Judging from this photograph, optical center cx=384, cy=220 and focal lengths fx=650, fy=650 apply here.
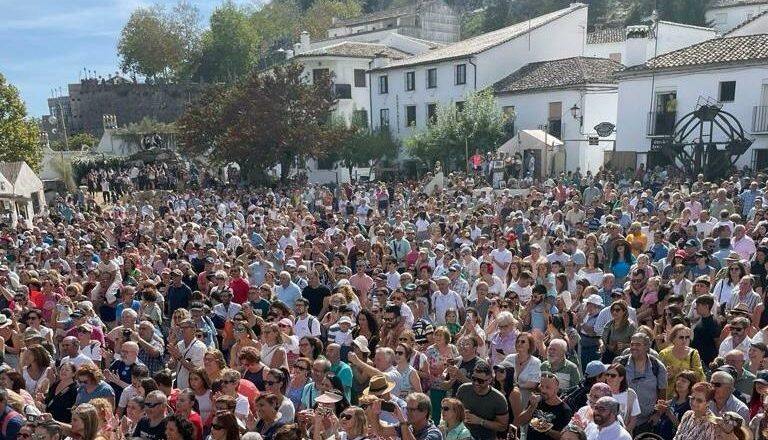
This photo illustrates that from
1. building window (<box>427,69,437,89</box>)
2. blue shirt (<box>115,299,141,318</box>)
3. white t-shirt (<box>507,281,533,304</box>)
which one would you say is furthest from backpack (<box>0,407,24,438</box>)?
building window (<box>427,69,437,89</box>)

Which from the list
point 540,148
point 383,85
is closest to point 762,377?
point 540,148

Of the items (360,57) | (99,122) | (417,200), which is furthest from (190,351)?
(99,122)

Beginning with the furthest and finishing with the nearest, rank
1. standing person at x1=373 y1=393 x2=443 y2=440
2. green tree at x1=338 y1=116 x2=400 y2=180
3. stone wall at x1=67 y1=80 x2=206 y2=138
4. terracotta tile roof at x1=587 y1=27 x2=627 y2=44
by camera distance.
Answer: stone wall at x1=67 y1=80 x2=206 y2=138
terracotta tile roof at x1=587 y1=27 x2=627 y2=44
green tree at x1=338 y1=116 x2=400 y2=180
standing person at x1=373 y1=393 x2=443 y2=440

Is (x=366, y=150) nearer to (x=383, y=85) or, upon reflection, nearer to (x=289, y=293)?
(x=383, y=85)

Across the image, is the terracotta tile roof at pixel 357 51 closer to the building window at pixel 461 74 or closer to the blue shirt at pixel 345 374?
the building window at pixel 461 74

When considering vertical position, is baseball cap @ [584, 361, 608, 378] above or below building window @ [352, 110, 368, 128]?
below

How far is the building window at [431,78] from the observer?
3591 centimetres

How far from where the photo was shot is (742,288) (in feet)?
23.1

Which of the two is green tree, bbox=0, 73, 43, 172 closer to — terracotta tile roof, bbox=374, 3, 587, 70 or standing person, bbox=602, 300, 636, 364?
terracotta tile roof, bbox=374, 3, 587, 70

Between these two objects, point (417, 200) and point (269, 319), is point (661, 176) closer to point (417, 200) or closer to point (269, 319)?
point (417, 200)

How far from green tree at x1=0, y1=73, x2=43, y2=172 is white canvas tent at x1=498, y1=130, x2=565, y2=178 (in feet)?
69.2

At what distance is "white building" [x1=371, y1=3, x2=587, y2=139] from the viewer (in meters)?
34.0

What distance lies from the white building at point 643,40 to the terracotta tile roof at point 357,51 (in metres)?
11.7

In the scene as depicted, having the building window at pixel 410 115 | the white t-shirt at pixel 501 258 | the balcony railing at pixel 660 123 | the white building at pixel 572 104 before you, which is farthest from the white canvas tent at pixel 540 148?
the white t-shirt at pixel 501 258
